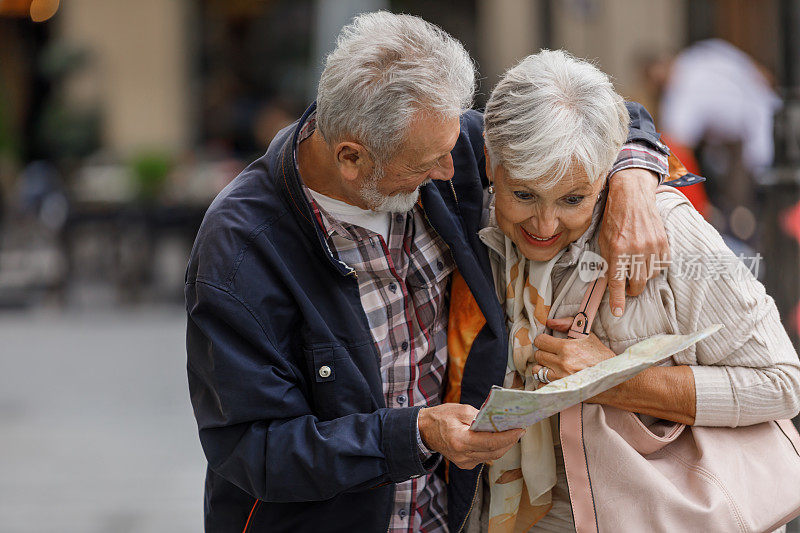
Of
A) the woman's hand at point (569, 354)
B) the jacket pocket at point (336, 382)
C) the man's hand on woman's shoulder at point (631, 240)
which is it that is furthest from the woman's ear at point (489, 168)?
the jacket pocket at point (336, 382)

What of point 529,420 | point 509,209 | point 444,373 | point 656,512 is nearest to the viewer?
point 529,420

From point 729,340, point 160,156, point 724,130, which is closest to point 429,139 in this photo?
point 729,340

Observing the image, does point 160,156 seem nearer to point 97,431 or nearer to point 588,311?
point 97,431

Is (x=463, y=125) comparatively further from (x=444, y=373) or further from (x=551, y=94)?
(x=444, y=373)

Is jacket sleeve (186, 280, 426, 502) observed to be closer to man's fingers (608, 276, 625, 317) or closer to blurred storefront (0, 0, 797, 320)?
man's fingers (608, 276, 625, 317)

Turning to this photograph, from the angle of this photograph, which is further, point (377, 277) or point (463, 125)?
point (463, 125)

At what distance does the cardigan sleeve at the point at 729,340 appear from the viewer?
6.05 feet

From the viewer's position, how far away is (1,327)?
28.3 feet

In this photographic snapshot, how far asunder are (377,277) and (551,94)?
0.55m

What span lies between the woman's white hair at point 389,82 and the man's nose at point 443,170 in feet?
0.36

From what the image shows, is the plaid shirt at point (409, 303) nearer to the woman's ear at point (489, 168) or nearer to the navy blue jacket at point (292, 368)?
the navy blue jacket at point (292, 368)

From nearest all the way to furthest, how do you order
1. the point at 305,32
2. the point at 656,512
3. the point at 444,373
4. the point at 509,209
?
the point at 656,512, the point at 509,209, the point at 444,373, the point at 305,32

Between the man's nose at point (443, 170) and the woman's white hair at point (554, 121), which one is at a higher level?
the woman's white hair at point (554, 121)

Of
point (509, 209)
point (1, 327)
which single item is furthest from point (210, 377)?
point (1, 327)
